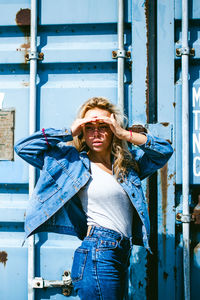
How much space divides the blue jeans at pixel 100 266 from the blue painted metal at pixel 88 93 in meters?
0.59

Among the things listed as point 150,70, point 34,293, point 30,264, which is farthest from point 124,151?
point 34,293

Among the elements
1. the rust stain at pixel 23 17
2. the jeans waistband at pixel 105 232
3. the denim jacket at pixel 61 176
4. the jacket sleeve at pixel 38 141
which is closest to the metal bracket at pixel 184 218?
the denim jacket at pixel 61 176

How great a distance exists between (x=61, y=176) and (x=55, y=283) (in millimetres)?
847

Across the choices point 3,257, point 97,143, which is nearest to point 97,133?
point 97,143

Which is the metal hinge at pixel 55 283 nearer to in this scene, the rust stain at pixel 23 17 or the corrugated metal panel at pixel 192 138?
the corrugated metal panel at pixel 192 138

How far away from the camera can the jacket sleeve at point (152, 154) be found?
2051 millimetres

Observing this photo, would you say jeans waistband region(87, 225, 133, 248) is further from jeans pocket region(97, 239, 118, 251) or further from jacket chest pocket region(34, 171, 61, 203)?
jacket chest pocket region(34, 171, 61, 203)

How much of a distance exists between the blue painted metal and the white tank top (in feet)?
1.62

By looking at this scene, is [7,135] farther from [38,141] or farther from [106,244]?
[106,244]

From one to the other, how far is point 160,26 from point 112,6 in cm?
37

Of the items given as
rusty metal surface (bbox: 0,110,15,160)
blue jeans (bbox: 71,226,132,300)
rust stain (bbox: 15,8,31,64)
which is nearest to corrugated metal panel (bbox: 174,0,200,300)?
blue jeans (bbox: 71,226,132,300)

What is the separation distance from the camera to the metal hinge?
2.43m

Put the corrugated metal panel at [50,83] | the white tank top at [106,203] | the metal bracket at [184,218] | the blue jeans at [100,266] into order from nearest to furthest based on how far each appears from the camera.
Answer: the blue jeans at [100,266] < the white tank top at [106,203] < the metal bracket at [184,218] < the corrugated metal panel at [50,83]

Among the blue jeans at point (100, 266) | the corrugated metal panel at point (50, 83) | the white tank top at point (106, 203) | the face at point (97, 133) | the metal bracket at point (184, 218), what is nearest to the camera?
the blue jeans at point (100, 266)
